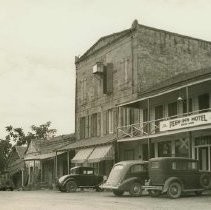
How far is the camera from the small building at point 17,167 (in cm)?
5288

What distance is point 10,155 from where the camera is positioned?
60.4 meters

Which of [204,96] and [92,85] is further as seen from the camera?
[92,85]

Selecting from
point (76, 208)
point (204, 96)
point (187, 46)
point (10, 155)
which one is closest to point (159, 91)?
point (204, 96)

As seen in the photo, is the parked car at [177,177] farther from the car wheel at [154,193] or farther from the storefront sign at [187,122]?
the storefront sign at [187,122]

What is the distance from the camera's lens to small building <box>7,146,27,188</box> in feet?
174

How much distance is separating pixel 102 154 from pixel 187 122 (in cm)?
866

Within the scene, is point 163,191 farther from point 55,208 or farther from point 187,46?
point 187,46

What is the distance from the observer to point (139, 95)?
102 feet

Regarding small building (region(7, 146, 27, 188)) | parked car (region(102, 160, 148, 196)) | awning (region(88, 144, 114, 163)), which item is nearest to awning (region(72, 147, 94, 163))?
awning (region(88, 144, 114, 163))

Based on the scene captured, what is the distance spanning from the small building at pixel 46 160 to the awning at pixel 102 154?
8.34m

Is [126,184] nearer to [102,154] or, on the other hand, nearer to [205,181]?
[205,181]

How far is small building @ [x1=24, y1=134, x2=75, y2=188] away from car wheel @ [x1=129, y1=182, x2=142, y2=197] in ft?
61.0

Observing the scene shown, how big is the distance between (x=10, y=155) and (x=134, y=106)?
105 feet

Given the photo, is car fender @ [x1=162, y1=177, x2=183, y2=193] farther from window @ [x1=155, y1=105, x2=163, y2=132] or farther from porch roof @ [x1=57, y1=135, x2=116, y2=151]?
porch roof @ [x1=57, y1=135, x2=116, y2=151]
